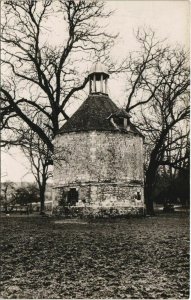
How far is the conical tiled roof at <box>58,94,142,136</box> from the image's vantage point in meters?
29.7

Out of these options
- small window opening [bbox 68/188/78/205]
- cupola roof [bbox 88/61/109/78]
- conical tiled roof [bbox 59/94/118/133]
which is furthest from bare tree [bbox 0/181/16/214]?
cupola roof [bbox 88/61/109/78]

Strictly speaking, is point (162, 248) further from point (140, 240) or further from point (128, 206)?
point (128, 206)

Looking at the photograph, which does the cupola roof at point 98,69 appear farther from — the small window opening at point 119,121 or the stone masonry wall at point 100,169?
the stone masonry wall at point 100,169

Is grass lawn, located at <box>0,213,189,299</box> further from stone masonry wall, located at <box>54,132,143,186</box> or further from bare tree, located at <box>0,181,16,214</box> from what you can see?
bare tree, located at <box>0,181,16,214</box>

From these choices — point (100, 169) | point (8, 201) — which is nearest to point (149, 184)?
point (100, 169)

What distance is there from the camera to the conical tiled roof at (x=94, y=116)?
29.7 meters

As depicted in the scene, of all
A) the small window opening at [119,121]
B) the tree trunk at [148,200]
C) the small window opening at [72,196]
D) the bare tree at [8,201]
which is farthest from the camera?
the bare tree at [8,201]

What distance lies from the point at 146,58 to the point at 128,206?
11.5m

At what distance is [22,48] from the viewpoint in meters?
27.3

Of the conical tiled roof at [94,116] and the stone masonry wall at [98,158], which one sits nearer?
the stone masonry wall at [98,158]

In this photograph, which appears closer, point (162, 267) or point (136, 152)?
point (162, 267)

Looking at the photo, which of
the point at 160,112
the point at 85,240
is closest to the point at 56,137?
the point at 160,112

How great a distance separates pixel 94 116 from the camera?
30.7 meters

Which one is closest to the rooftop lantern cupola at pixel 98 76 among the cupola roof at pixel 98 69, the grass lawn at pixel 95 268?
the cupola roof at pixel 98 69
